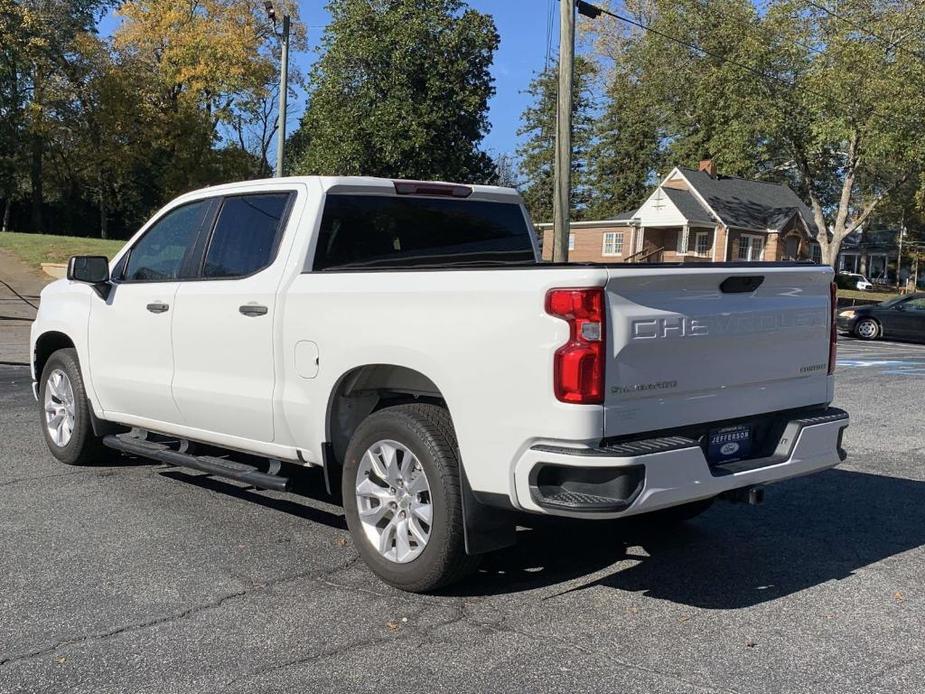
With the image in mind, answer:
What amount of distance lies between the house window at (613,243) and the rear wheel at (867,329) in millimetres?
28970

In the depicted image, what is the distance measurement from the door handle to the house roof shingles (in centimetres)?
4952

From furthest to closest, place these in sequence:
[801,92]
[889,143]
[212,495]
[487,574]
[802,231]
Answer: [802,231] < [801,92] < [889,143] < [212,495] < [487,574]

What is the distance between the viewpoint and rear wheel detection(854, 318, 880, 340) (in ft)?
80.3

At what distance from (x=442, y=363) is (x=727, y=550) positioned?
2.16 metres

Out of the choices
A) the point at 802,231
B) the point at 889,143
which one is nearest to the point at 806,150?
the point at 889,143

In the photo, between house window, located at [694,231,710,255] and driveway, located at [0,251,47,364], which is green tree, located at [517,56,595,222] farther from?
driveway, located at [0,251,47,364]

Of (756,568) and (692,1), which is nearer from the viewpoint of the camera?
(756,568)

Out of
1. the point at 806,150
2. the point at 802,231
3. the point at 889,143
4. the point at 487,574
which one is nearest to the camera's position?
the point at 487,574

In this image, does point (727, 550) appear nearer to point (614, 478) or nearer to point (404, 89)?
point (614, 478)

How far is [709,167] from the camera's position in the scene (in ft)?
176

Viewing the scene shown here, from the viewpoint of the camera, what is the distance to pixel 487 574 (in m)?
4.80

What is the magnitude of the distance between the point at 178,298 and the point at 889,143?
30228 millimetres

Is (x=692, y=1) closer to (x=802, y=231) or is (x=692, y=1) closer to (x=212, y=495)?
(x=802, y=231)

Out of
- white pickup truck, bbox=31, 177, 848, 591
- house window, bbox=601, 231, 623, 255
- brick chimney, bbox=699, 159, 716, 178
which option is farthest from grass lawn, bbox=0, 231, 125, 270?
brick chimney, bbox=699, 159, 716, 178
